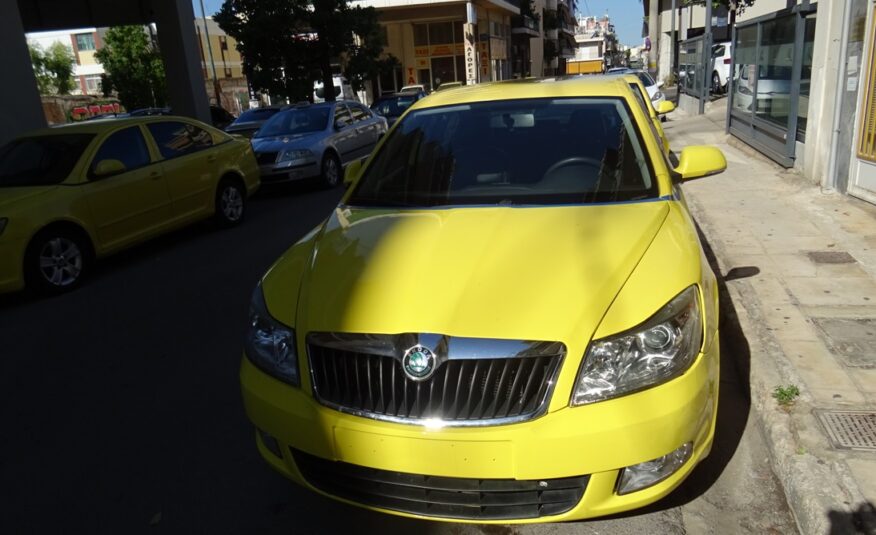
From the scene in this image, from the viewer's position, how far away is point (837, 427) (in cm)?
315

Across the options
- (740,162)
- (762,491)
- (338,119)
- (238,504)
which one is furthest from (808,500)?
(338,119)

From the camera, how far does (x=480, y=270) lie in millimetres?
2672

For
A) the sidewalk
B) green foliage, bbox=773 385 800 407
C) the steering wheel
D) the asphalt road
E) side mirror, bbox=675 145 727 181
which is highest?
the steering wheel

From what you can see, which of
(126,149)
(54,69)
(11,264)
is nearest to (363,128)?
(126,149)

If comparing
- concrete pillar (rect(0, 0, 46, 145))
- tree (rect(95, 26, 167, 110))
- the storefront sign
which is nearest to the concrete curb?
concrete pillar (rect(0, 0, 46, 145))

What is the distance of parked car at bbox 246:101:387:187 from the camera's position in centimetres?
1170

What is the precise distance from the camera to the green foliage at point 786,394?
11.2ft

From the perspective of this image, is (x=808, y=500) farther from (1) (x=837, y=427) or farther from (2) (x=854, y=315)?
(2) (x=854, y=315)

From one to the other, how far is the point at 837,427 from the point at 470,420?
1.98 metres

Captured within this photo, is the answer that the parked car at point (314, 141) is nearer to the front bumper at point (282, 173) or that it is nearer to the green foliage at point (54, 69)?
the front bumper at point (282, 173)

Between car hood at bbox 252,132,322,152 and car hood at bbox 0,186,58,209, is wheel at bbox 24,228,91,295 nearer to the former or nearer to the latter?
car hood at bbox 0,186,58,209

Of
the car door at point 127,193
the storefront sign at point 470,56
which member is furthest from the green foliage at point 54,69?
the car door at point 127,193

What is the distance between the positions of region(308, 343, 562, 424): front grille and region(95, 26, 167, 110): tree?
4409 centimetres

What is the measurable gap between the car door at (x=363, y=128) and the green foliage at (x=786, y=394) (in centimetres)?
1085
